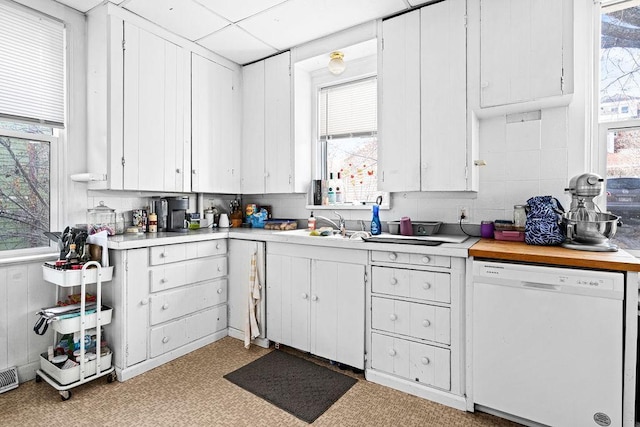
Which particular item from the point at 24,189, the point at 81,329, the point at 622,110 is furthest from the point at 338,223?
the point at 24,189

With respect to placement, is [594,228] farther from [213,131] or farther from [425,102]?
[213,131]

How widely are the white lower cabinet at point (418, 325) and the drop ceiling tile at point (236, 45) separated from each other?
2278mm

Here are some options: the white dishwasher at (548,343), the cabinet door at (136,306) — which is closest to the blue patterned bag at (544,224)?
the white dishwasher at (548,343)

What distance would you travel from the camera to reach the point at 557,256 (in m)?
1.74

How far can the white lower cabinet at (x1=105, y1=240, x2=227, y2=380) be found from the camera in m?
2.42

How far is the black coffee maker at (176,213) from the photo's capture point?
3172 mm

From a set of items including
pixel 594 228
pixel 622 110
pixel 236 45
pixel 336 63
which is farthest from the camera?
pixel 236 45

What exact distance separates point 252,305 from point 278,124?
1.78 meters

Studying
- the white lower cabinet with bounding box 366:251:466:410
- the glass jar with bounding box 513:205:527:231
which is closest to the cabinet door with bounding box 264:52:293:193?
the white lower cabinet with bounding box 366:251:466:410

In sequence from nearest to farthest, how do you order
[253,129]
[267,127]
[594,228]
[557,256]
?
[557,256] < [594,228] < [267,127] < [253,129]

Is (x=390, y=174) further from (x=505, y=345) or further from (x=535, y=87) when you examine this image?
(x=505, y=345)

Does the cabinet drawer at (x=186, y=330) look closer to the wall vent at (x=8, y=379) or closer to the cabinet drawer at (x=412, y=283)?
the wall vent at (x=8, y=379)

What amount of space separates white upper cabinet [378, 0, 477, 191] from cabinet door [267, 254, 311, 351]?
99 centimetres

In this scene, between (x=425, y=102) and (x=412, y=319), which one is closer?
(x=412, y=319)
